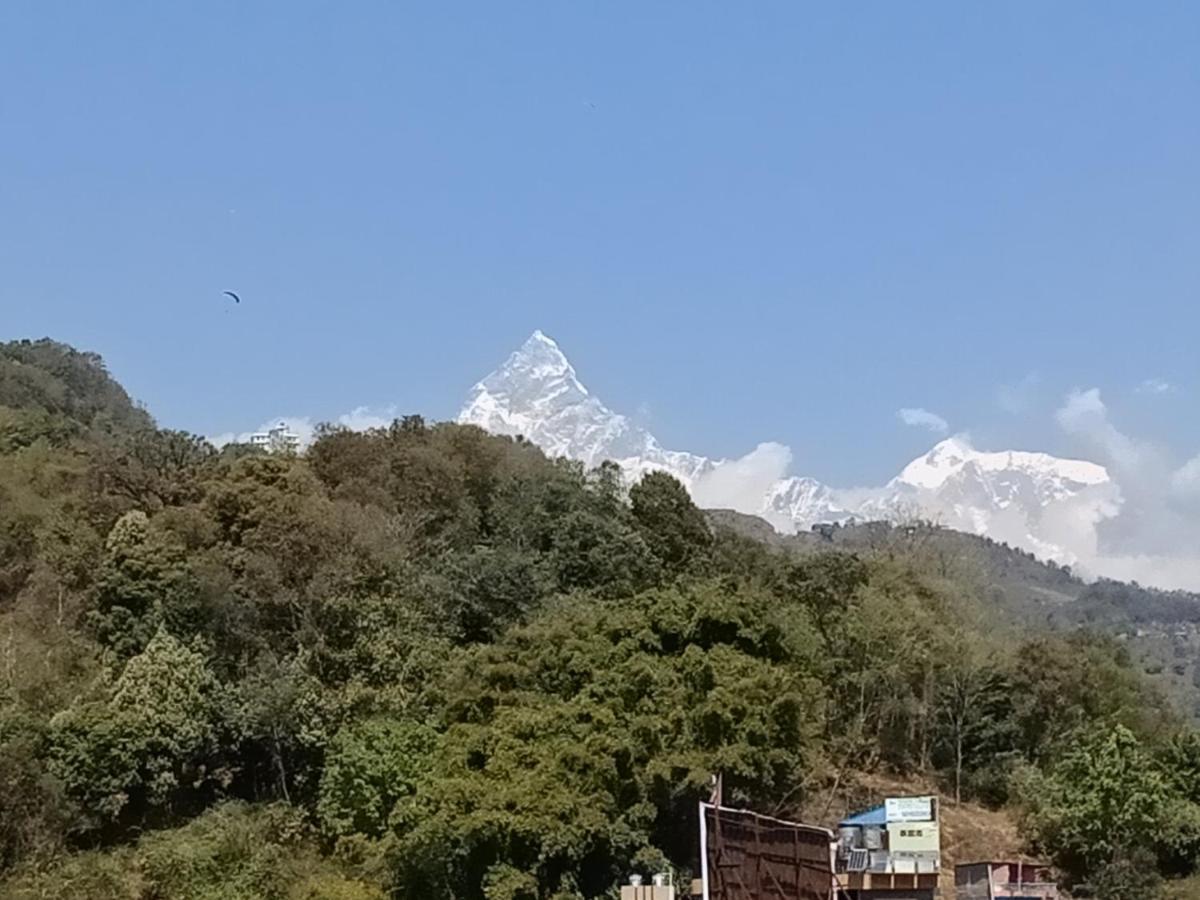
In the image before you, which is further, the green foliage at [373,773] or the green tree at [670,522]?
the green tree at [670,522]

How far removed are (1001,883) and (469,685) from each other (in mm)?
7944

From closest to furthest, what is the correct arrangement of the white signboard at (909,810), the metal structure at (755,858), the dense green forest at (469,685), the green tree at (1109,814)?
the metal structure at (755,858) < the dense green forest at (469,685) < the white signboard at (909,810) < the green tree at (1109,814)

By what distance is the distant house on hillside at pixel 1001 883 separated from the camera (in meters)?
19.3

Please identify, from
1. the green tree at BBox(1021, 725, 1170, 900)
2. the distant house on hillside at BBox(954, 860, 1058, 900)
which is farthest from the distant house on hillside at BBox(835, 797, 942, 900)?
the green tree at BBox(1021, 725, 1170, 900)

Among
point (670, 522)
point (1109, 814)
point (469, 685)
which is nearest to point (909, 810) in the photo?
point (1109, 814)

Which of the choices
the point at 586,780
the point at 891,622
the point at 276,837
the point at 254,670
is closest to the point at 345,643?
the point at 254,670

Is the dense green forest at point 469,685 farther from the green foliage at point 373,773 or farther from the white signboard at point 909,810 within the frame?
the white signboard at point 909,810

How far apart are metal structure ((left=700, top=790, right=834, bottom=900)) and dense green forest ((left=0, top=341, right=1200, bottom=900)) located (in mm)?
3917

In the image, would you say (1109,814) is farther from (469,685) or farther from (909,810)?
(469,685)

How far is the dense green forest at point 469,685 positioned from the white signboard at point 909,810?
1.43 m

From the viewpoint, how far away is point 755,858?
1339 cm

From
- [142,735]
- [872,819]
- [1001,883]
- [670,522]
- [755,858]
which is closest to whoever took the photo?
[755,858]

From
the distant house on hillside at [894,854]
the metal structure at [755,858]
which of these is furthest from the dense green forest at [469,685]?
the metal structure at [755,858]

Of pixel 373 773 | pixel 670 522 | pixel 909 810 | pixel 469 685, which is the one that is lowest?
pixel 909 810
